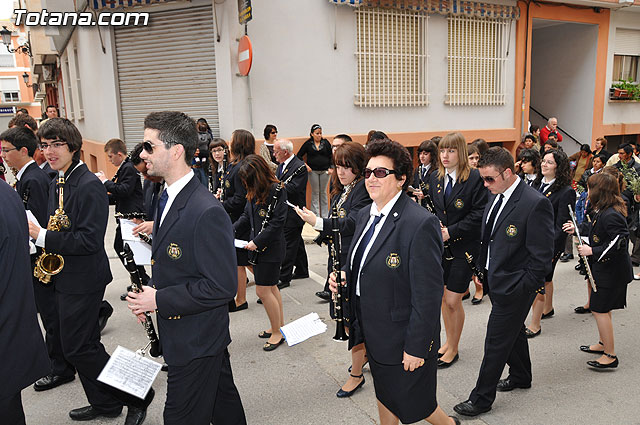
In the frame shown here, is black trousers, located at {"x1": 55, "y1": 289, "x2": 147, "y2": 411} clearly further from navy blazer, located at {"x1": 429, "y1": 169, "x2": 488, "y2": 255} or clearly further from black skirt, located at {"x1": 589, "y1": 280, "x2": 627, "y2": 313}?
black skirt, located at {"x1": 589, "y1": 280, "x2": 627, "y2": 313}

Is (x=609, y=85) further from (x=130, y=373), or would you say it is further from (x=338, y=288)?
(x=130, y=373)

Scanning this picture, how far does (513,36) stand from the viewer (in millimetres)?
14094

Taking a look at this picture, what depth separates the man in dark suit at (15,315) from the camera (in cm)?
253

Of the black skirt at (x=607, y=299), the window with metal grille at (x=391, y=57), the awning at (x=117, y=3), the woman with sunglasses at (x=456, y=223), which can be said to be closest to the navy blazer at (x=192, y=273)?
the woman with sunglasses at (x=456, y=223)

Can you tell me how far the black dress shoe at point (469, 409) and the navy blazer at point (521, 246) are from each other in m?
0.91

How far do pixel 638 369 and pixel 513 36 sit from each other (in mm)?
11678

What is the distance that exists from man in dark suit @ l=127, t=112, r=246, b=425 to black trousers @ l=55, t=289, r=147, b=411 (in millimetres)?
1212

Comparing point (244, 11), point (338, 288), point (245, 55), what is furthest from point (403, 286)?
point (244, 11)

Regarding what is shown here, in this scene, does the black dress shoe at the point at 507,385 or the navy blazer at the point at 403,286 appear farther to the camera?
the black dress shoe at the point at 507,385

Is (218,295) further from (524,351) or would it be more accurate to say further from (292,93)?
(292,93)

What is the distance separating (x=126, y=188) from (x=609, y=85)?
1596cm

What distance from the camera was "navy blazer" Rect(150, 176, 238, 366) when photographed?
2586mm

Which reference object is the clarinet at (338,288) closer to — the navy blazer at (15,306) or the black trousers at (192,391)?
→ the black trousers at (192,391)

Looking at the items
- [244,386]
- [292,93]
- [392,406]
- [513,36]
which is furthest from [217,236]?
[513,36]
